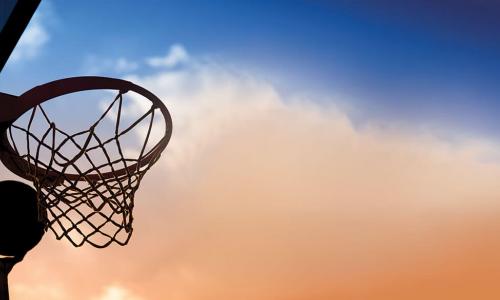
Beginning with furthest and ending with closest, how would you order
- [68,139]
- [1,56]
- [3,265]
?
[68,139] → [3,265] → [1,56]

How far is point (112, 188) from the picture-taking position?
173 inches

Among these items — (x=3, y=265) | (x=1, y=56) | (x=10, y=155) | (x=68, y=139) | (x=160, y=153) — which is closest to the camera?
(x=1, y=56)

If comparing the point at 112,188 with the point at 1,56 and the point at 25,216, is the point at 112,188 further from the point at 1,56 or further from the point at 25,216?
the point at 1,56

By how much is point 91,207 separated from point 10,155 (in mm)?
679

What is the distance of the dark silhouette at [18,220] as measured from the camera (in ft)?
13.0

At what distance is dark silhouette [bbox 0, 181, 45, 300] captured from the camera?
396 centimetres

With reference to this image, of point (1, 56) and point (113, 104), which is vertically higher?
point (113, 104)

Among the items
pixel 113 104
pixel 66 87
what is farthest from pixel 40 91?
pixel 113 104

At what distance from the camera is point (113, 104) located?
4.01m

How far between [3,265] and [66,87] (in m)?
1.18

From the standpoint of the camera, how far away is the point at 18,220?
4133mm

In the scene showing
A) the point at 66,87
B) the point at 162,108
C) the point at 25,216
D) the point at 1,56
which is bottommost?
the point at 25,216

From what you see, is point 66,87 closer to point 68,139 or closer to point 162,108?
point 68,139

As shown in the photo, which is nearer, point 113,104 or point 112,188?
point 113,104
